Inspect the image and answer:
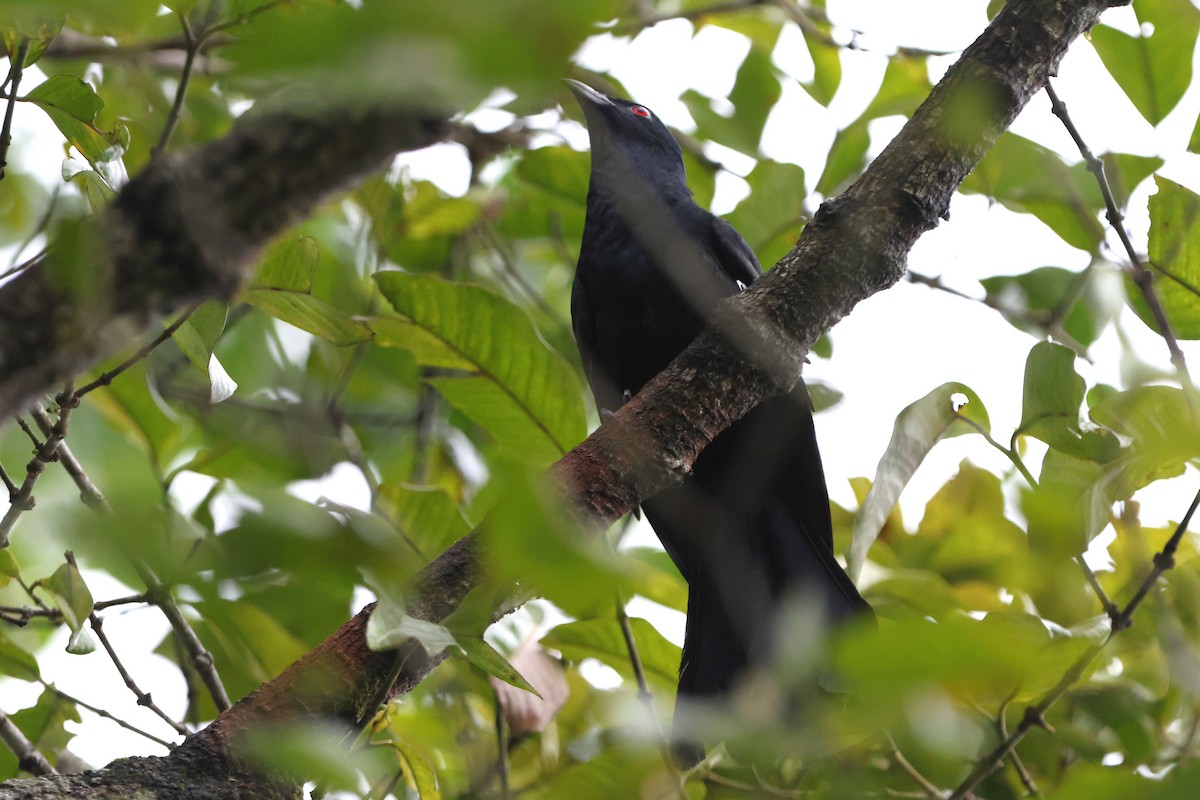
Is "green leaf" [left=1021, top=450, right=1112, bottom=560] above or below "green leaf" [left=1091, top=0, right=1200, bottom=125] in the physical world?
below

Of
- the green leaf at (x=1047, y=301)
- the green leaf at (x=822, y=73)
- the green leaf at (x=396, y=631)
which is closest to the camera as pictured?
the green leaf at (x=396, y=631)

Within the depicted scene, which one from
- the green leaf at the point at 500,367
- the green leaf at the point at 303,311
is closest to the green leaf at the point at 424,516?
the green leaf at the point at 500,367

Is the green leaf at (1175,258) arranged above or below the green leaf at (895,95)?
below

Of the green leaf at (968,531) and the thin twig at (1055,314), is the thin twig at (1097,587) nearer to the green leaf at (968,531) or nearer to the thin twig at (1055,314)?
the green leaf at (968,531)

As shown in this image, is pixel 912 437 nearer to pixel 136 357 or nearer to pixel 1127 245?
pixel 1127 245

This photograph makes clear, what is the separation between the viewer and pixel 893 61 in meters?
3.29

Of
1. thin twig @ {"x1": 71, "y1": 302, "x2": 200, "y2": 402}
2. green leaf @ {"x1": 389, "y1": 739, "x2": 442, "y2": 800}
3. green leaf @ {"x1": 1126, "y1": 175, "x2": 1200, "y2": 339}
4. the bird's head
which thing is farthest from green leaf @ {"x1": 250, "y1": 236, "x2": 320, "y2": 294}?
the bird's head

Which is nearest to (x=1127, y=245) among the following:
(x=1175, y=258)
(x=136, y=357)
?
(x=1175, y=258)

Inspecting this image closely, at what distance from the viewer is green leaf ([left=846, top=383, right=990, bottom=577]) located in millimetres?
2135

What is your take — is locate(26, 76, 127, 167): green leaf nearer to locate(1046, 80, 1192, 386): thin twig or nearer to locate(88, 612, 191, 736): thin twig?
locate(88, 612, 191, 736): thin twig

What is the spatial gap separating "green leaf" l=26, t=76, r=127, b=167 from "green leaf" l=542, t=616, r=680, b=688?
4.38ft

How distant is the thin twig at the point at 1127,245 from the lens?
205 cm

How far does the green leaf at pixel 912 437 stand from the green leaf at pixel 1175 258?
42 centimetres

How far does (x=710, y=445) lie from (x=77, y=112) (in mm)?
2032
